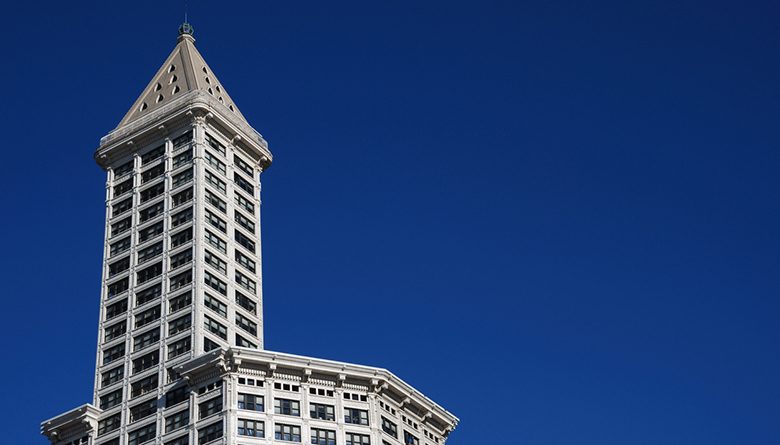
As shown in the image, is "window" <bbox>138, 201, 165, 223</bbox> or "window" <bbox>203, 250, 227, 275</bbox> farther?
"window" <bbox>138, 201, 165, 223</bbox>

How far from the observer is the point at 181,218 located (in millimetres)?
178125

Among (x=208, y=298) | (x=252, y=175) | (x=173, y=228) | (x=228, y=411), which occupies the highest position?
(x=252, y=175)

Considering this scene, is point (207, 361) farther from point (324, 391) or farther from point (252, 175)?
point (252, 175)

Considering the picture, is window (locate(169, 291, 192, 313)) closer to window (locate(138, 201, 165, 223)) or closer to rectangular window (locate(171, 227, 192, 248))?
rectangular window (locate(171, 227, 192, 248))

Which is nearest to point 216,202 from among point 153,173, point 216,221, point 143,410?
point 216,221

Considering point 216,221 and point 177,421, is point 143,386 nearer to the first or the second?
point 177,421

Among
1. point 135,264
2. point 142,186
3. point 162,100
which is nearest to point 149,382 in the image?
point 135,264

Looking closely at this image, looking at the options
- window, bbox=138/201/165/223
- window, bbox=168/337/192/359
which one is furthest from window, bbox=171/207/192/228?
window, bbox=168/337/192/359

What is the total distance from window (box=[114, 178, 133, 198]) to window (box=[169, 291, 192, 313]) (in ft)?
74.9

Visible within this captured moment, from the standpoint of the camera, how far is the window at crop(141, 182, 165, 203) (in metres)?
183

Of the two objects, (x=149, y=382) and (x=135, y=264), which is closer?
(x=149, y=382)

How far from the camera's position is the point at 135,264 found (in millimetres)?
178125

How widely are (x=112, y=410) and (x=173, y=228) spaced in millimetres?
24876

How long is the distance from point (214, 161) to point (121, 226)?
14.5 metres
